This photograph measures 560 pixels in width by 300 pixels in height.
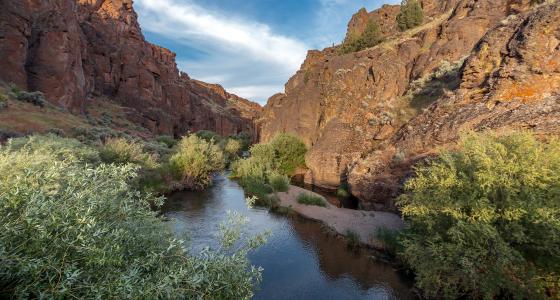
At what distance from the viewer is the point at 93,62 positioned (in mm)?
65750

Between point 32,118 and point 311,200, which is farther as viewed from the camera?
point 32,118

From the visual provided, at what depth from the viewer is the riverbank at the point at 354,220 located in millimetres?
20562

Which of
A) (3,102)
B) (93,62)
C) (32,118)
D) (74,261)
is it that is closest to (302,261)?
(74,261)

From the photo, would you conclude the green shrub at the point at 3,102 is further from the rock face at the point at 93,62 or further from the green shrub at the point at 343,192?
the green shrub at the point at 343,192

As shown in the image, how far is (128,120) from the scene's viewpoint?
62812 millimetres

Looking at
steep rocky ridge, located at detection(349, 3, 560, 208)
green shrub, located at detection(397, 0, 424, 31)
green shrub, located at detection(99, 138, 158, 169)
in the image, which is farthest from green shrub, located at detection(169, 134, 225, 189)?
green shrub, located at detection(397, 0, 424, 31)

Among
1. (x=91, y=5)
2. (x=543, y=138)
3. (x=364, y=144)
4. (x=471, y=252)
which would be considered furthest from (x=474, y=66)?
(x=91, y=5)

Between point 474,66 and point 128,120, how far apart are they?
59631mm

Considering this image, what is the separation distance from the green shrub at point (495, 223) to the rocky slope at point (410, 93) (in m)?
6.89

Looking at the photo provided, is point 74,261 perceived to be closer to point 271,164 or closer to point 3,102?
point 3,102

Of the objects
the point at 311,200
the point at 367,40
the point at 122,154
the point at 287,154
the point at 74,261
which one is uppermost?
the point at 367,40

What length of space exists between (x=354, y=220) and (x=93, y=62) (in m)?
65.9

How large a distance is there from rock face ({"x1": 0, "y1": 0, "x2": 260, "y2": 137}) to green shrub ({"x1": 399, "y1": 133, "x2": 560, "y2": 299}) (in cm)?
5218

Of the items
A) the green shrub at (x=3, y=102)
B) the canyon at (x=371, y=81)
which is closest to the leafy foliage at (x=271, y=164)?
the canyon at (x=371, y=81)
